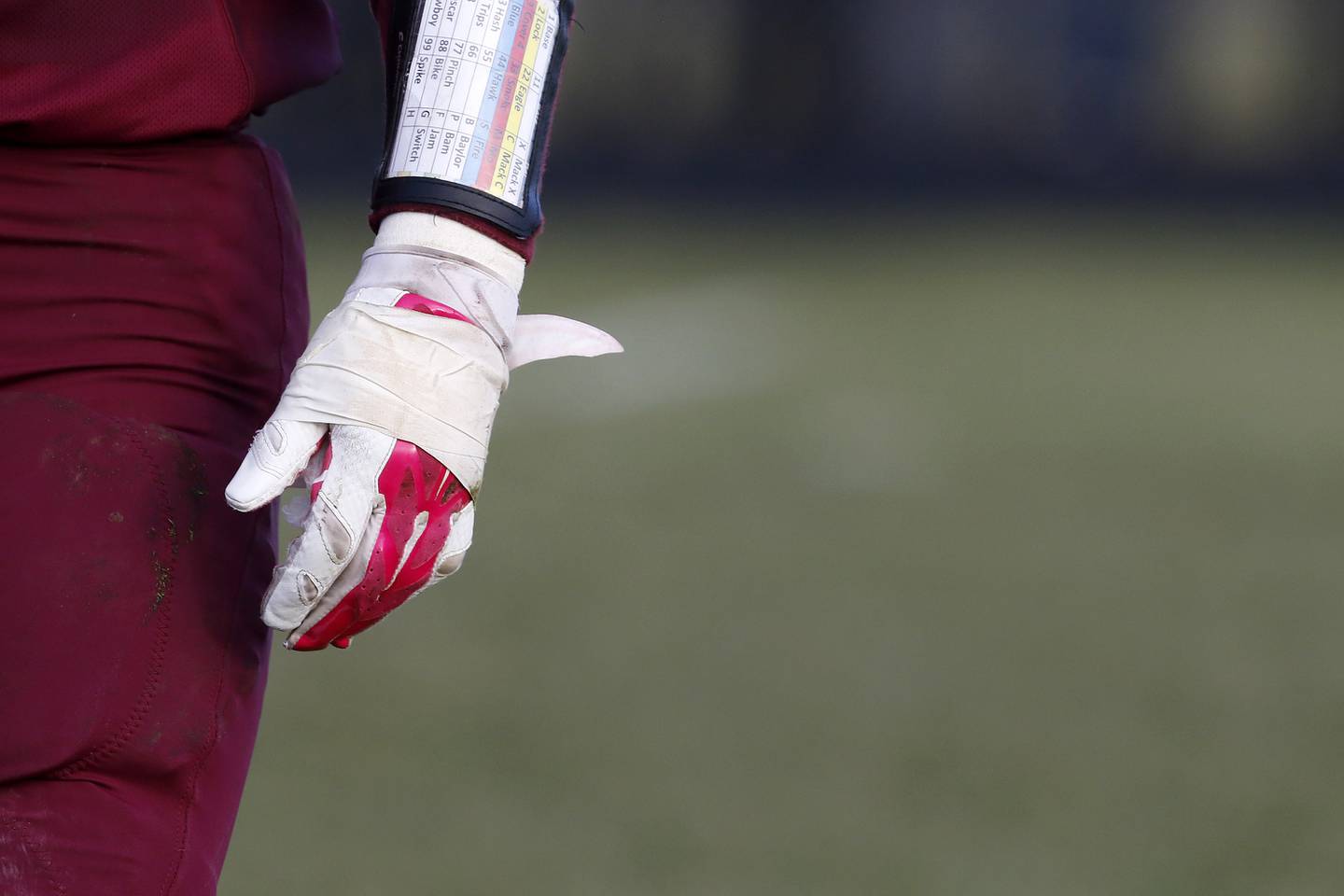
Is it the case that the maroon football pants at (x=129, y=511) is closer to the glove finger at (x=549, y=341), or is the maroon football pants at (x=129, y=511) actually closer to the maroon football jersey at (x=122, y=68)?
the maroon football jersey at (x=122, y=68)

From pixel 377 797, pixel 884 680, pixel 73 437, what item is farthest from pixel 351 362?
pixel 884 680

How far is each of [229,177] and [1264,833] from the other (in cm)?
191

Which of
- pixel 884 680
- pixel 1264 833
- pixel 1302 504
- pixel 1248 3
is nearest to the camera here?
pixel 1264 833

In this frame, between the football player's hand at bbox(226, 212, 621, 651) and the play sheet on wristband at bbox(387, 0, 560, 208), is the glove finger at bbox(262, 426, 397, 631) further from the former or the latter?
the play sheet on wristband at bbox(387, 0, 560, 208)

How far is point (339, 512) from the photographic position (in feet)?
3.58

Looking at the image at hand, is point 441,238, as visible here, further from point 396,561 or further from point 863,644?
point 863,644

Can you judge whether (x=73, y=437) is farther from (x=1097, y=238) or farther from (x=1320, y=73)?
(x=1320, y=73)

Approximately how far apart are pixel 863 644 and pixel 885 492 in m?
1.08

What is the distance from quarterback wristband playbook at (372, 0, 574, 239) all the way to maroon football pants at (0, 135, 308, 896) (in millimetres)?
153

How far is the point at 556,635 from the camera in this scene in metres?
3.17

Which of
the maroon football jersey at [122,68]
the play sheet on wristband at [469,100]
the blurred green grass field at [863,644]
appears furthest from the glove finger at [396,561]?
the blurred green grass field at [863,644]

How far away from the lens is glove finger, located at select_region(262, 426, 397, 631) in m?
1.09

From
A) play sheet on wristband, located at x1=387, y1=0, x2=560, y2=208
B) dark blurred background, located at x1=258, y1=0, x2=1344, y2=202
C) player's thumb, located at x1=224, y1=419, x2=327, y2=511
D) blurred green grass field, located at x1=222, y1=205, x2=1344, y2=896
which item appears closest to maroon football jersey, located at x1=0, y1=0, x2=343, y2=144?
play sheet on wristband, located at x1=387, y1=0, x2=560, y2=208

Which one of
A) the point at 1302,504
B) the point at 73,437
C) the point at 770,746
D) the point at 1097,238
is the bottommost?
the point at 770,746
